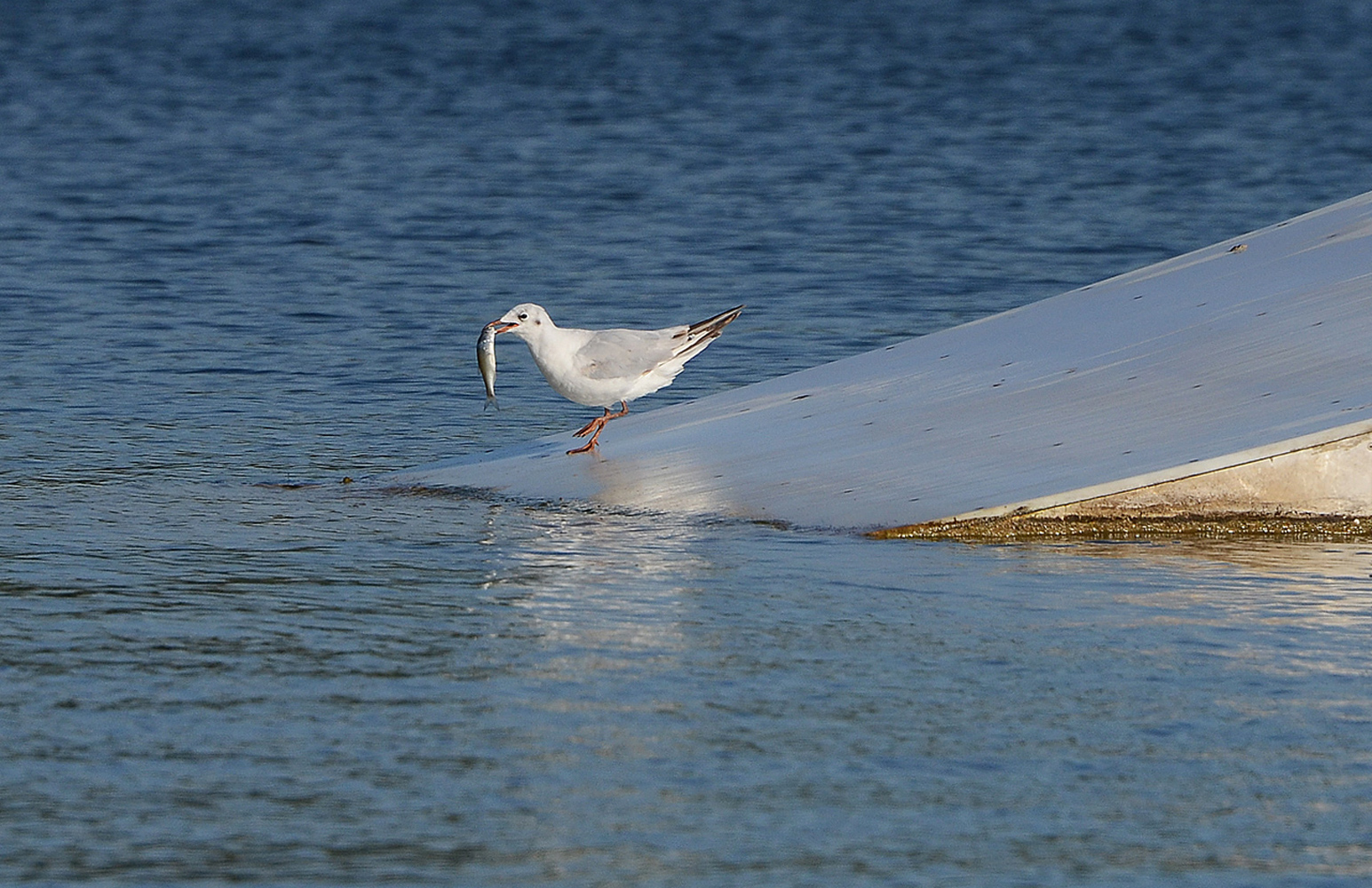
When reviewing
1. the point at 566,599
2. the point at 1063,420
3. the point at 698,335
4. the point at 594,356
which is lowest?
the point at 566,599

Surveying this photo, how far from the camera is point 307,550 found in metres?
10.0

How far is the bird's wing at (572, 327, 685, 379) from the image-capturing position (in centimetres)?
1116

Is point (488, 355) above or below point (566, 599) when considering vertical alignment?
above

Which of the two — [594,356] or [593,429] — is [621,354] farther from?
[593,429]

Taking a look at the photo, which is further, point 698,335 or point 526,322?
point 698,335

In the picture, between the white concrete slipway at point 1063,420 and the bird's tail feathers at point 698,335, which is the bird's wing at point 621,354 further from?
the white concrete slipway at point 1063,420

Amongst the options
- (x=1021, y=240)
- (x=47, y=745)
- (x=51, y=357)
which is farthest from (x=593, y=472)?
(x=1021, y=240)

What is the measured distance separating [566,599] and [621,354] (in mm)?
2447

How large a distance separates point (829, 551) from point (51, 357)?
7817 millimetres

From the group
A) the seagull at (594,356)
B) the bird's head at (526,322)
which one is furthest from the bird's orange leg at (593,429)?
the bird's head at (526,322)

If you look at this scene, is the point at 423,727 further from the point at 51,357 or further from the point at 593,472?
the point at 51,357

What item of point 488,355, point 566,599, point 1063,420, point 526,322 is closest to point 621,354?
point 526,322

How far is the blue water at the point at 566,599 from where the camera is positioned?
648 cm

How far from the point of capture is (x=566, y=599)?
903 cm
